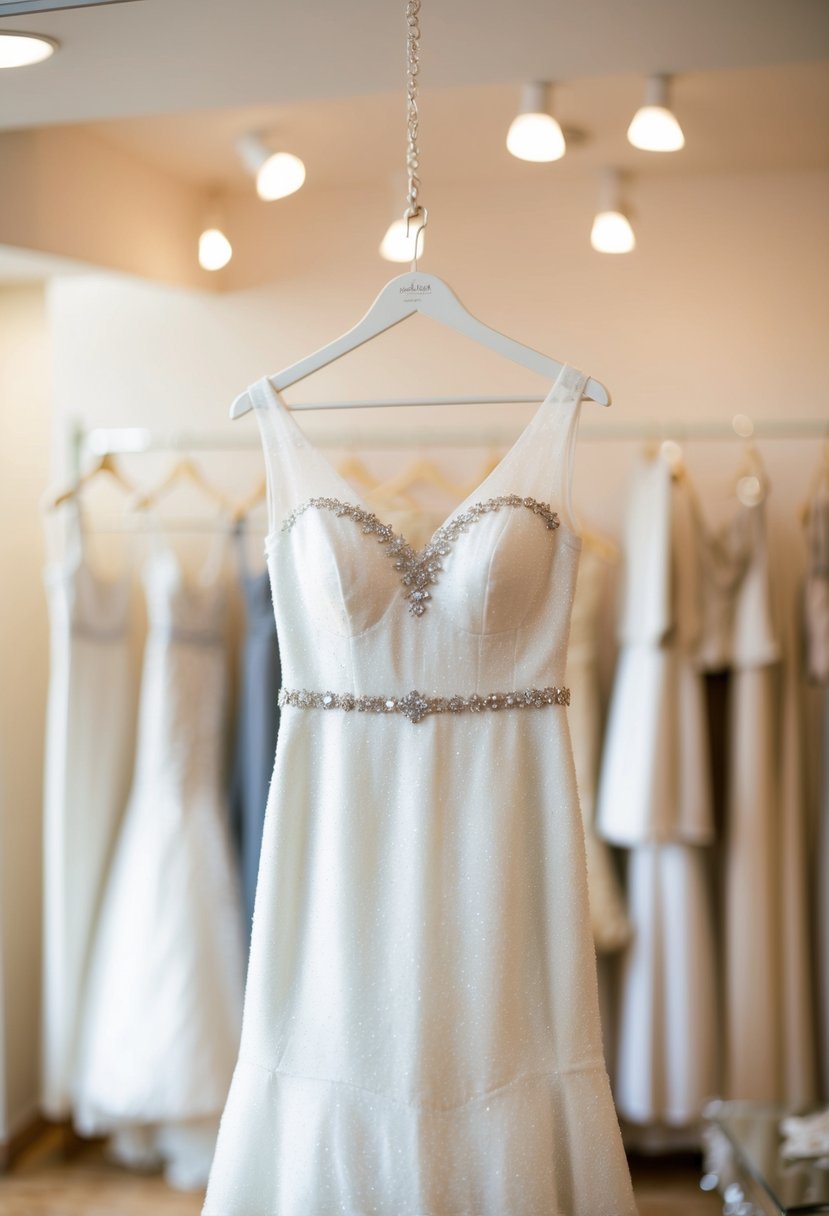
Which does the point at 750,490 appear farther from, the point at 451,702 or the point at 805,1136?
the point at 451,702

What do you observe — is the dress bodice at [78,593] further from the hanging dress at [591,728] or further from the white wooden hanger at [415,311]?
the white wooden hanger at [415,311]

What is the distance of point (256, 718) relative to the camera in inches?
118

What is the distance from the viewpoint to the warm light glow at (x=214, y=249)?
321 centimetres

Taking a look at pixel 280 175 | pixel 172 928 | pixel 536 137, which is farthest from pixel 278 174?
pixel 172 928

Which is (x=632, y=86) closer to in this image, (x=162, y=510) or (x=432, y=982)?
(x=162, y=510)

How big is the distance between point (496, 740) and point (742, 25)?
4.00ft

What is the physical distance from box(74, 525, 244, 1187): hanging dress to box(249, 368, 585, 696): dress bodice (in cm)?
148

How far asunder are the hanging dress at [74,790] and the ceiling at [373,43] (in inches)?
48.9

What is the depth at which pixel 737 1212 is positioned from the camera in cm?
253

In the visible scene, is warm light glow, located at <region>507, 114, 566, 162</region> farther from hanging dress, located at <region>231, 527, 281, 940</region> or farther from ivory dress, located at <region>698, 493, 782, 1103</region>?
hanging dress, located at <region>231, 527, 281, 940</region>

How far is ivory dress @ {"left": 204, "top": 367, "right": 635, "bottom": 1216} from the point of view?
5.18 feet

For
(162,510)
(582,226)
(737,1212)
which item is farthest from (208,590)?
(737,1212)

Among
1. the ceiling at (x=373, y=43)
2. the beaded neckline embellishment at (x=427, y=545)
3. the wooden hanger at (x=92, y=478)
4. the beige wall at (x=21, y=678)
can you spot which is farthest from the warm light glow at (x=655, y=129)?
the beige wall at (x=21, y=678)

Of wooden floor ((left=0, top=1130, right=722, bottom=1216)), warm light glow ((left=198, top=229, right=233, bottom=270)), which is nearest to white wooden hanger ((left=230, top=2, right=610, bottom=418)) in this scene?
warm light glow ((left=198, top=229, right=233, bottom=270))
